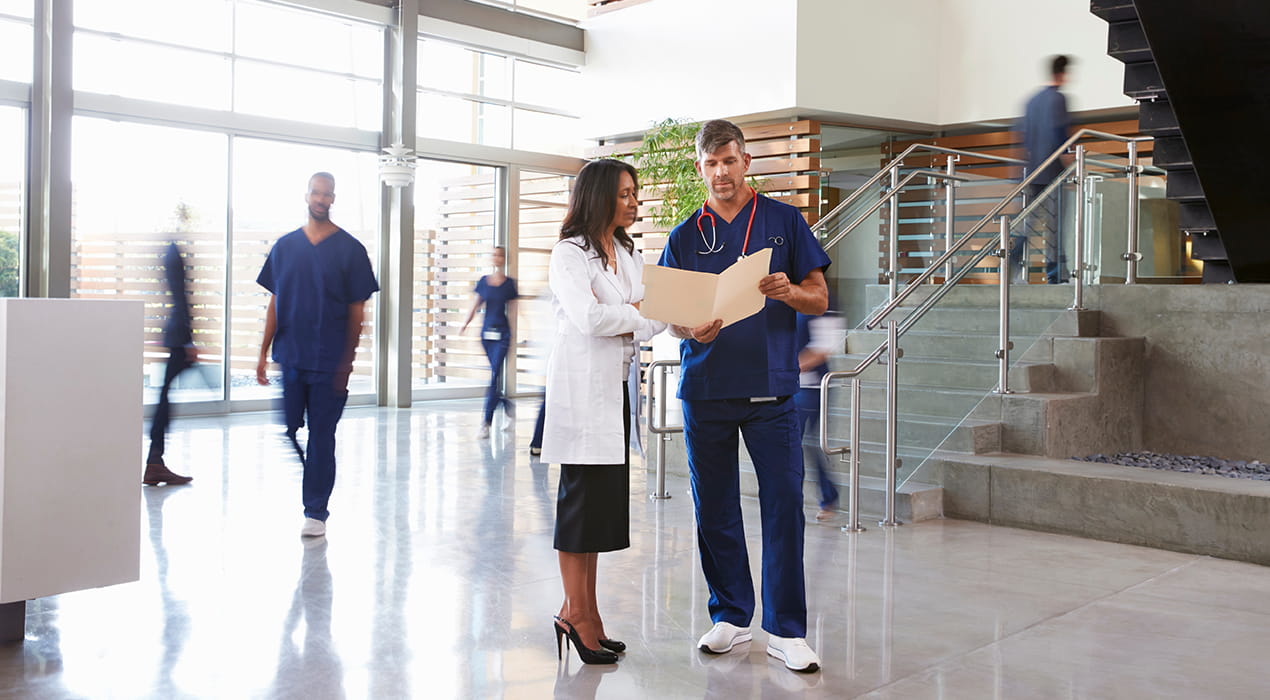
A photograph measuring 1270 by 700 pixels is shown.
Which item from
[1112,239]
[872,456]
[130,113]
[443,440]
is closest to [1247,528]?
[872,456]

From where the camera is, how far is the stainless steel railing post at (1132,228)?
7320 mm

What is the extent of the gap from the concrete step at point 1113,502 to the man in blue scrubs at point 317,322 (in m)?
3.00

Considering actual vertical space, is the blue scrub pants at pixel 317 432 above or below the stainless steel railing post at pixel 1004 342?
below

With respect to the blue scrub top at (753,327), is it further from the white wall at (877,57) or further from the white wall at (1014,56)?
the white wall at (1014,56)

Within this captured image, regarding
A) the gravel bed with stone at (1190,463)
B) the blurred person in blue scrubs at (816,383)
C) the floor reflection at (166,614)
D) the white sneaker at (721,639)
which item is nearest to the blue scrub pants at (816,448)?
the blurred person in blue scrubs at (816,383)

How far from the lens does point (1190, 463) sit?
20.2 feet

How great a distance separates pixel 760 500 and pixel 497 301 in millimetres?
5761

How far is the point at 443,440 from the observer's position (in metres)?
8.48

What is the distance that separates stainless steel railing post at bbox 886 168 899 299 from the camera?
24.5 feet

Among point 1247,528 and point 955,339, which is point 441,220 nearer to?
point 955,339

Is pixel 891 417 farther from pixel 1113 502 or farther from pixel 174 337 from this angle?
pixel 174 337

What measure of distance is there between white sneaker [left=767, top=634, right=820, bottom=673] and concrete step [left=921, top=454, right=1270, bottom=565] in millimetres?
2558

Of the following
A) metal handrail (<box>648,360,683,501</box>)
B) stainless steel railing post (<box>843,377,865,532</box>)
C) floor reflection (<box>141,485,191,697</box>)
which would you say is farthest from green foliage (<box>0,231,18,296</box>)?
stainless steel railing post (<box>843,377,865,532</box>)

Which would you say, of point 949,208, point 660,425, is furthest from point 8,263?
point 949,208
